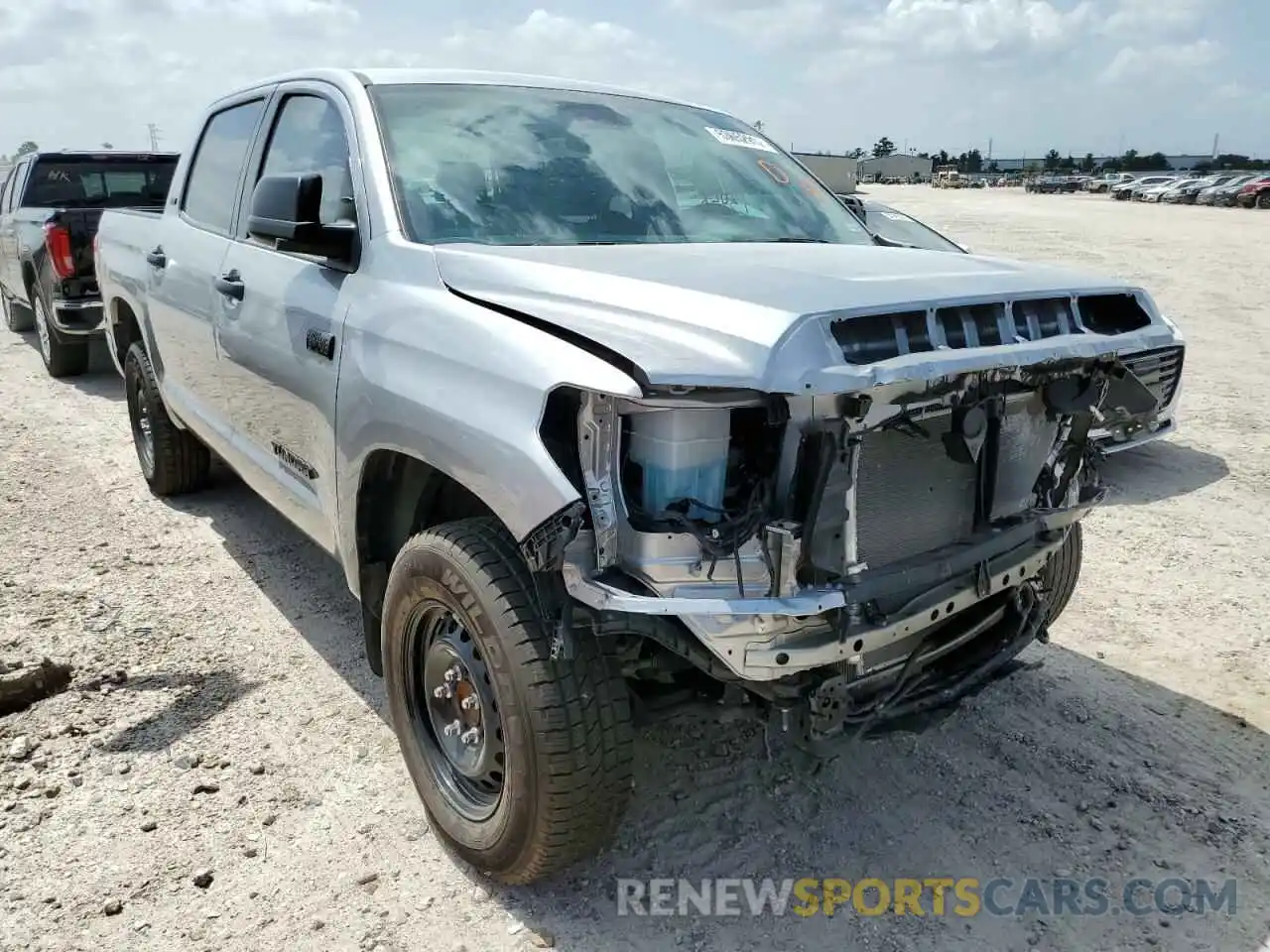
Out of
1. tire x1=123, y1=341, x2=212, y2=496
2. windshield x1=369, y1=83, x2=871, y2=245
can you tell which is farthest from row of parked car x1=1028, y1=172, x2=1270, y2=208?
tire x1=123, y1=341, x2=212, y2=496

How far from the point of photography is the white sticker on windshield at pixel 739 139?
12.3 feet

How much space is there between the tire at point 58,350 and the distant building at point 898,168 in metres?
95.1

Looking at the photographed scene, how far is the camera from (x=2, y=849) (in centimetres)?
269

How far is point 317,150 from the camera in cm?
337

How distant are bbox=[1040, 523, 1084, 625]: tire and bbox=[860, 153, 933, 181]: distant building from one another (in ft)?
325

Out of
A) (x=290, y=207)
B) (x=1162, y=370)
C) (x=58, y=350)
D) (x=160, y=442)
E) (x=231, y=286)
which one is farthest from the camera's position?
(x=58, y=350)

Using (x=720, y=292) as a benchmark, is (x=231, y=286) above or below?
below

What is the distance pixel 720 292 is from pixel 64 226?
7714mm

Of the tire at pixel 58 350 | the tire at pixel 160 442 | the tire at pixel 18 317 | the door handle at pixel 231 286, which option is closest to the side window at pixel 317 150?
the door handle at pixel 231 286

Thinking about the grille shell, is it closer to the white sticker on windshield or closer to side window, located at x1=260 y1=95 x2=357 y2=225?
the white sticker on windshield

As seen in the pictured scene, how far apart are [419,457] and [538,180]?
108cm

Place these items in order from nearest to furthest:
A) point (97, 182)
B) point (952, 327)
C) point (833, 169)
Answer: point (952, 327), point (97, 182), point (833, 169)

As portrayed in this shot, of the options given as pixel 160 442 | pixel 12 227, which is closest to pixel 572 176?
pixel 160 442

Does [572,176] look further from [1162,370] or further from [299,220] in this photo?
[1162,370]
